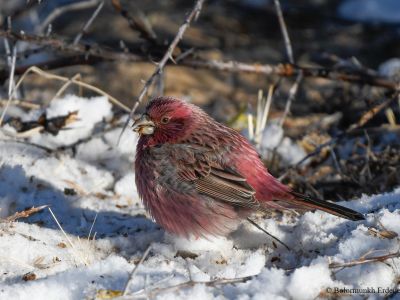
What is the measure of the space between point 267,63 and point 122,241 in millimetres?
4006

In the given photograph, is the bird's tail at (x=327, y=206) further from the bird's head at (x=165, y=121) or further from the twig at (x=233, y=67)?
the twig at (x=233, y=67)

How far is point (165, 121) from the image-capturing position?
4.48 metres

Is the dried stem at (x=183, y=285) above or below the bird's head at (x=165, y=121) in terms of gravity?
below

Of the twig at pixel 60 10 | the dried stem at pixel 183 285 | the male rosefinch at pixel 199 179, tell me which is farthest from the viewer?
the twig at pixel 60 10

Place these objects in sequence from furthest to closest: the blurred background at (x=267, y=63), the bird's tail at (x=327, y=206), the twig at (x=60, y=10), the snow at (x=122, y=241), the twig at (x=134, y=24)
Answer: the twig at (x=60, y=10) < the twig at (x=134, y=24) < the blurred background at (x=267, y=63) < the bird's tail at (x=327, y=206) < the snow at (x=122, y=241)

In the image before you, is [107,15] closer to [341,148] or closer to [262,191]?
[341,148]

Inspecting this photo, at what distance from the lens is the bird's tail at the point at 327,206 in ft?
12.1

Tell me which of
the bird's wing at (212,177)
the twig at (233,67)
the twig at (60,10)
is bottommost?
the bird's wing at (212,177)

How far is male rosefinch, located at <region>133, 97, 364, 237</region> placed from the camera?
4027 mm

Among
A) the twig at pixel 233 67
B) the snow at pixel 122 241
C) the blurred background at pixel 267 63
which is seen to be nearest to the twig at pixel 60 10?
the blurred background at pixel 267 63

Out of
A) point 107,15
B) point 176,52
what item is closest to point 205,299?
point 176,52

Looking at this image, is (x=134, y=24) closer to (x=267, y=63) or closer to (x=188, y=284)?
(x=267, y=63)

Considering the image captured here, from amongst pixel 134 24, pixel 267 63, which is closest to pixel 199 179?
pixel 134 24

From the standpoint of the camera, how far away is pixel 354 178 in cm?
516
